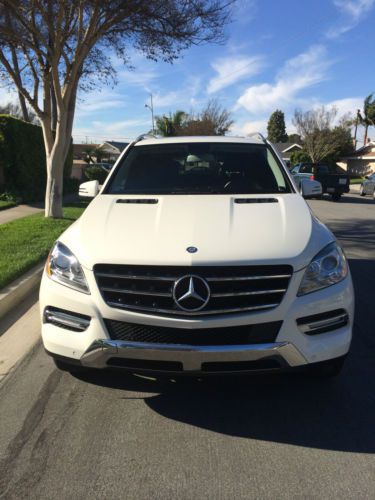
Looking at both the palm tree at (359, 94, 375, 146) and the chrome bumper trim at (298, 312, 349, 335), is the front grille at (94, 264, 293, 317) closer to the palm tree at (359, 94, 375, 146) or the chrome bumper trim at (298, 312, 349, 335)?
the chrome bumper trim at (298, 312, 349, 335)

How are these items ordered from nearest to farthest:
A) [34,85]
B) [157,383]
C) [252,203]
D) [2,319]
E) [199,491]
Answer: [199,491]
[157,383]
[252,203]
[2,319]
[34,85]

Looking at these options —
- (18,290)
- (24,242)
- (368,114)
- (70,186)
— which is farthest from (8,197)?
(368,114)

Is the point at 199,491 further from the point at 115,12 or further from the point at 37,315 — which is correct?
the point at 115,12

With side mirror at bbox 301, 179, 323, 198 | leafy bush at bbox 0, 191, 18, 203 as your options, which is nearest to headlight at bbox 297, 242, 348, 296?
side mirror at bbox 301, 179, 323, 198

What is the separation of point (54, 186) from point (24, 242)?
3.68 metres

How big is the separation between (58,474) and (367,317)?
3657mm

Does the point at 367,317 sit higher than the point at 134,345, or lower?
lower

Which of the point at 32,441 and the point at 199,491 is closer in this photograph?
the point at 199,491

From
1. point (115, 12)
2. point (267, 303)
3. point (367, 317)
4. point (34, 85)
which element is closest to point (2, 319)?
point (267, 303)

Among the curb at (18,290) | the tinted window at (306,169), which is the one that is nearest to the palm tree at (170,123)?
the tinted window at (306,169)

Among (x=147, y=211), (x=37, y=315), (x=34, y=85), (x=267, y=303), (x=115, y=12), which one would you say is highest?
(x=115, y=12)

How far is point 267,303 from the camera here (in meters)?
2.92

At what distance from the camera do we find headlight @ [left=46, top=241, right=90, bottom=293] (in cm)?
308

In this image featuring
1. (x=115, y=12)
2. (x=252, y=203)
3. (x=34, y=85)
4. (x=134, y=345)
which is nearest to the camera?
(x=134, y=345)
